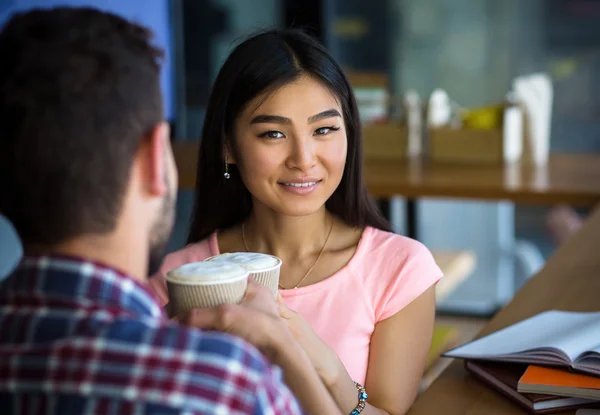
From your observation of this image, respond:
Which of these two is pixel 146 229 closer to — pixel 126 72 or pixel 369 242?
pixel 126 72

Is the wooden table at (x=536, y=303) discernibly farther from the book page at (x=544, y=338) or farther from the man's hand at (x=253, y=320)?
the man's hand at (x=253, y=320)

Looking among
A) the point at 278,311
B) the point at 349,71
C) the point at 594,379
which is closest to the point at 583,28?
the point at 349,71

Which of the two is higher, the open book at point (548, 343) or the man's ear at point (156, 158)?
the man's ear at point (156, 158)

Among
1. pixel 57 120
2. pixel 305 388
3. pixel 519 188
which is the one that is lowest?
pixel 519 188

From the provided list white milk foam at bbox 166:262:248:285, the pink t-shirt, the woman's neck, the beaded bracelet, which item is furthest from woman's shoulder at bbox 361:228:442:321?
white milk foam at bbox 166:262:248:285

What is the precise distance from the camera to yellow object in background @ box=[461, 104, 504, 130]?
146 inches

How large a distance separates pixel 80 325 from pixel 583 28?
13.9 feet

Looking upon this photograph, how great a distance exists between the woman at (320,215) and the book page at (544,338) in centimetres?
11

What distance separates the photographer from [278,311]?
1164mm

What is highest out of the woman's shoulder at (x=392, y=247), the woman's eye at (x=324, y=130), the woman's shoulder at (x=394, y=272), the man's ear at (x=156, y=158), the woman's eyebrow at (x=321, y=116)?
the man's ear at (x=156, y=158)

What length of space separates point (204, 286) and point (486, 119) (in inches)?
114

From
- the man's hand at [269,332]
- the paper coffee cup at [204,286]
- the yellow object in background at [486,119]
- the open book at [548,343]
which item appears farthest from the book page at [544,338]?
the yellow object in background at [486,119]

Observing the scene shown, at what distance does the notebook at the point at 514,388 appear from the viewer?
135cm

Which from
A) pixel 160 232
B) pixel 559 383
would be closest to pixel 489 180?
pixel 559 383
